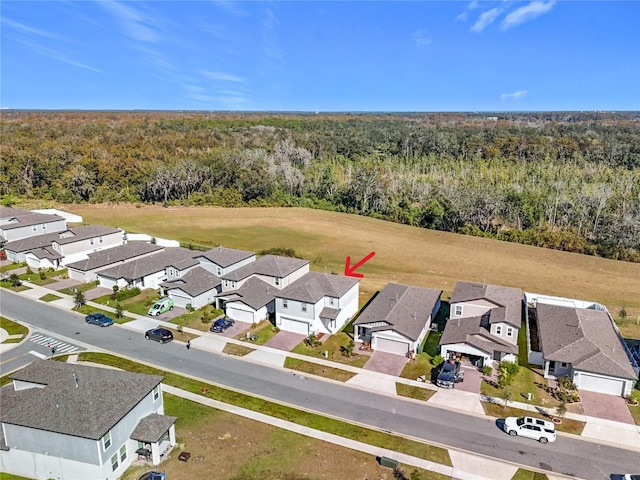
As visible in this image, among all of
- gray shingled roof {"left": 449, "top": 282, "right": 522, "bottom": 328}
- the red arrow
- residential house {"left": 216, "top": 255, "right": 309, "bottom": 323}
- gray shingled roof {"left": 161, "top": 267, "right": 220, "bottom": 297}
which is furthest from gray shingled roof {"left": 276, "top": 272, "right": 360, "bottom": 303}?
the red arrow

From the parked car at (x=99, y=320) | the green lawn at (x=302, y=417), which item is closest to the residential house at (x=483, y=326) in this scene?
the green lawn at (x=302, y=417)

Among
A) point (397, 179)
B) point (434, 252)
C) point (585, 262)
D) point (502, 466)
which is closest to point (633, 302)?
point (585, 262)

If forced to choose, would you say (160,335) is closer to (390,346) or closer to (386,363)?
(386,363)

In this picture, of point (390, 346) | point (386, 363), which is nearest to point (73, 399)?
point (386, 363)

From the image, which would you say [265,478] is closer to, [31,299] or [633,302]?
[31,299]

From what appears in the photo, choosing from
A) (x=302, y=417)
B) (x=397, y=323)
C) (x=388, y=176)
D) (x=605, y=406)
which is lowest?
(x=302, y=417)

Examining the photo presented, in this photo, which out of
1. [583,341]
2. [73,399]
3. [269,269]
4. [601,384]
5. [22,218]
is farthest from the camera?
[22,218]

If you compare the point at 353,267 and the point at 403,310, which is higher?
the point at 403,310

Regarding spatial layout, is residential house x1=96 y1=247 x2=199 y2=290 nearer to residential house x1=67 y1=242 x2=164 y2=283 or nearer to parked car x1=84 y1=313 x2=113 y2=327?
residential house x1=67 y1=242 x2=164 y2=283
